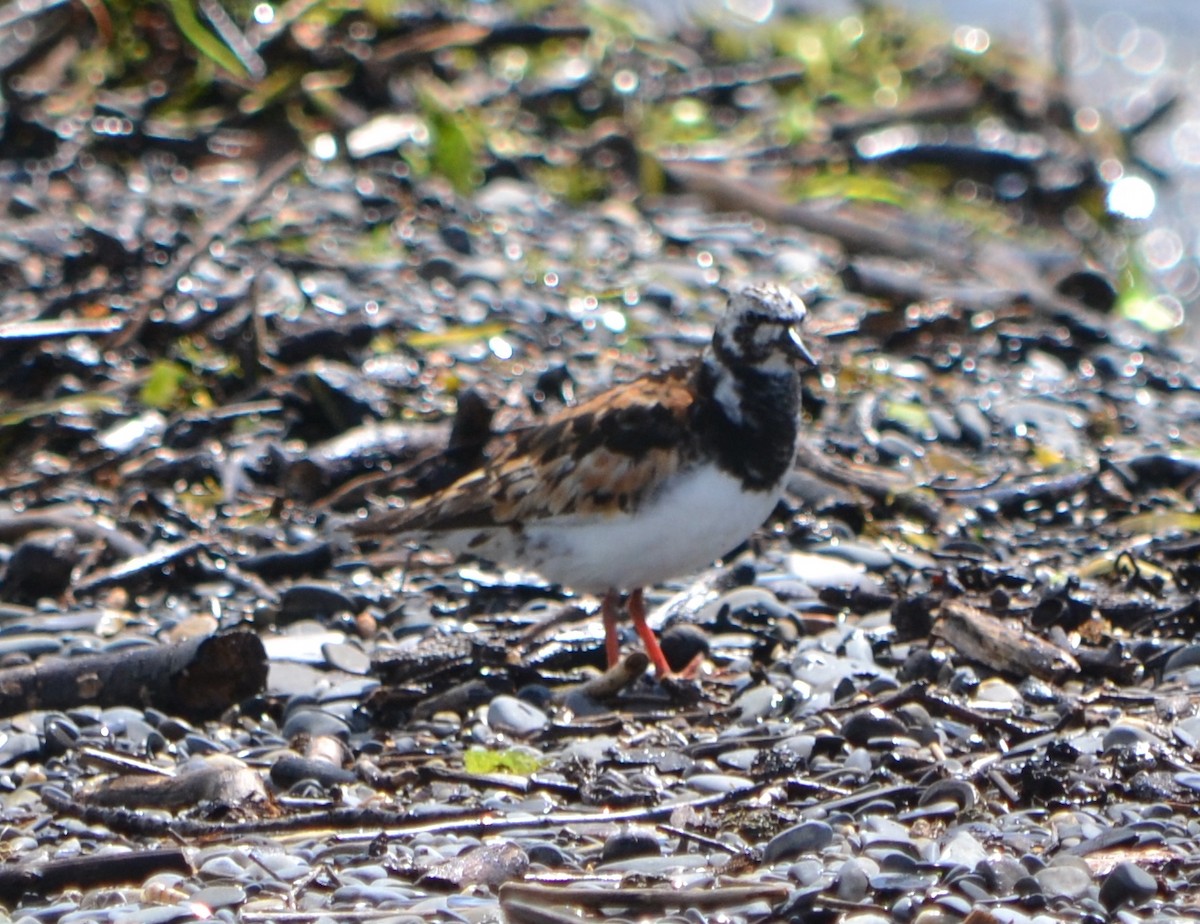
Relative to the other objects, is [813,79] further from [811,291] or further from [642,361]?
[642,361]

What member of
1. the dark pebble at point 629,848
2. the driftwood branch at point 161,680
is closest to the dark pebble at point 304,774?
the driftwood branch at point 161,680

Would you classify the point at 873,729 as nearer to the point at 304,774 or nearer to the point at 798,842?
the point at 798,842

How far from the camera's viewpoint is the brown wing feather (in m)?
4.45

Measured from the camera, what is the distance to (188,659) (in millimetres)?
4277

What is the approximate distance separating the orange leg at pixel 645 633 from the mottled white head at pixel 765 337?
66 cm

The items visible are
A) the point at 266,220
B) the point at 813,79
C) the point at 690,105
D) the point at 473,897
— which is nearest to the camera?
the point at 473,897

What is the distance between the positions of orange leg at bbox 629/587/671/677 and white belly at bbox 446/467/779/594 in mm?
141

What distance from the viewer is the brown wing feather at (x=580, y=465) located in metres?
4.45

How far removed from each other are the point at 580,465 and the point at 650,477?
0.72ft

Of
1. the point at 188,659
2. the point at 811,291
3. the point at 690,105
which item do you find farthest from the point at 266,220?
the point at 188,659

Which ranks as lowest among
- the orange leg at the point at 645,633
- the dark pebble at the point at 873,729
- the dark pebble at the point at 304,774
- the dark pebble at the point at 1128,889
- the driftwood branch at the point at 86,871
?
the orange leg at the point at 645,633

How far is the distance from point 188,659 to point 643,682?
111 cm

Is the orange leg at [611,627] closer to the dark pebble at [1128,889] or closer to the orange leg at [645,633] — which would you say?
the orange leg at [645,633]

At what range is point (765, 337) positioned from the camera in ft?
15.0
